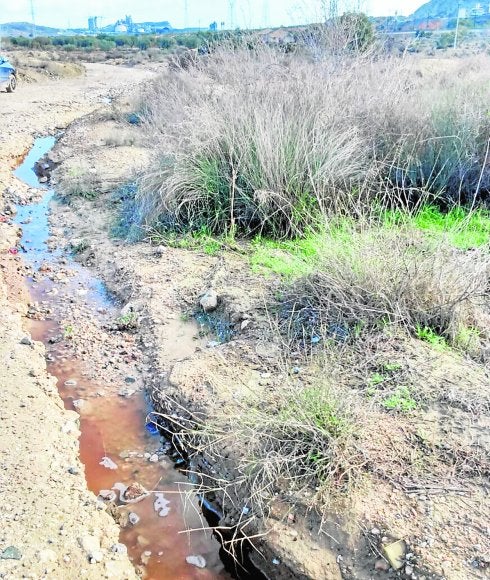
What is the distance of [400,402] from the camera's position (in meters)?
3.39

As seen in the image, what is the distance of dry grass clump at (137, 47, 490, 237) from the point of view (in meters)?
5.97

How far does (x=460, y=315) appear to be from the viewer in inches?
155

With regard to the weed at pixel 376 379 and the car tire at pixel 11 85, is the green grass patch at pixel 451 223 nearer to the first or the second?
the weed at pixel 376 379

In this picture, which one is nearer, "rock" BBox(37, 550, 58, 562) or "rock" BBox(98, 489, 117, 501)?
"rock" BBox(37, 550, 58, 562)

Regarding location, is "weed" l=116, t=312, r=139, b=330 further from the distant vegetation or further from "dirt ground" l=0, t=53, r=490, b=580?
the distant vegetation

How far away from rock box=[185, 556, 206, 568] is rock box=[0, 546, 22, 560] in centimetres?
80

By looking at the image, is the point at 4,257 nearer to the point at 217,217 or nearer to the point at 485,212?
the point at 217,217

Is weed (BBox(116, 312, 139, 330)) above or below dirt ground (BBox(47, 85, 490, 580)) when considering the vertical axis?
below

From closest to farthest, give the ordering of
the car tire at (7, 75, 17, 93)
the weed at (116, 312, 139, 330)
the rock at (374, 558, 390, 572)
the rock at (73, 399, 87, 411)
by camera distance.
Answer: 1. the rock at (374, 558, 390, 572)
2. the rock at (73, 399, 87, 411)
3. the weed at (116, 312, 139, 330)
4. the car tire at (7, 75, 17, 93)

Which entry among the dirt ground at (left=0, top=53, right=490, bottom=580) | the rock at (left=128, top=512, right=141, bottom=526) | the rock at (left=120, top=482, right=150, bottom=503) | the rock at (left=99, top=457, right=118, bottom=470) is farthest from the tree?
the rock at (left=128, top=512, right=141, bottom=526)

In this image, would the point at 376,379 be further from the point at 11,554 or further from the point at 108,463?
the point at 11,554

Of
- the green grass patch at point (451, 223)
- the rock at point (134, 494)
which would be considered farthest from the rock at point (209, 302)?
the rock at point (134, 494)

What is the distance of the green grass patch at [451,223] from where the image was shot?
5.04m

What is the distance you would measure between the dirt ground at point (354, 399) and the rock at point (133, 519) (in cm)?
17
